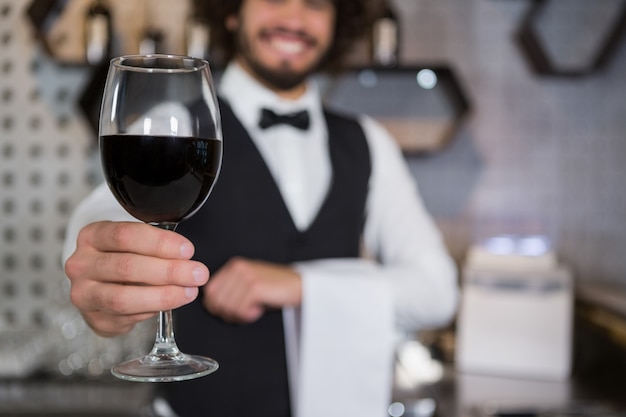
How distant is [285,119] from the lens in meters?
1.66

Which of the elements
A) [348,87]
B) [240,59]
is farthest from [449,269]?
[348,87]

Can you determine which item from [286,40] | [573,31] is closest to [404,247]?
[286,40]

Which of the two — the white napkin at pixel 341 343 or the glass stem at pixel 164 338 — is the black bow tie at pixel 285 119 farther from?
the glass stem at pixel 164 338

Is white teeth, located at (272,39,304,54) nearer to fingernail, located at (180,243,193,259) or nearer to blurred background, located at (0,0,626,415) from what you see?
fingernail, located at (180,243,193,259)

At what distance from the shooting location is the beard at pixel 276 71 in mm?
1576

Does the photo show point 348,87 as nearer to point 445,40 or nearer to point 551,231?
point 445,40

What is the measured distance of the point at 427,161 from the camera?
2.84m

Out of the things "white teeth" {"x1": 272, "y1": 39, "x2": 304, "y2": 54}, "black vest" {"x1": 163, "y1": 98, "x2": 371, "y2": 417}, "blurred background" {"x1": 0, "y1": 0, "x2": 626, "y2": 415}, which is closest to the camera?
"black vest" {"x1": 163, "y1": 98, "x2": 371, "y2": 417}

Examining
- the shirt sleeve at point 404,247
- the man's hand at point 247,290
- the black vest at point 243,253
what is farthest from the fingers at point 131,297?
the shirt sleeve at point 404,247

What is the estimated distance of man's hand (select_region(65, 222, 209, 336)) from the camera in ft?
1.67

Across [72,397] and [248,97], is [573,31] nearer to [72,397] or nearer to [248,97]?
[248,97]

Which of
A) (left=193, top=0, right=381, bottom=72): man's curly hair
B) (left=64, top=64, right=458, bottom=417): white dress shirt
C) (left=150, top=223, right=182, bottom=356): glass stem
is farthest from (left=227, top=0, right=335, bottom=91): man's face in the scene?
(left=150, top=223, right=182, bottom=356): glass stem

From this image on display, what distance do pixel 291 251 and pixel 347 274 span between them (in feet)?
1.03

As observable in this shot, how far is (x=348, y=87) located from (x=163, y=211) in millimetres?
2363
